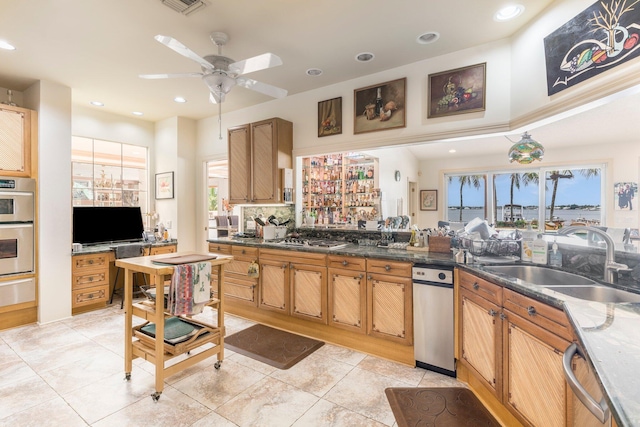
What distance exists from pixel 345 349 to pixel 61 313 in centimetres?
369

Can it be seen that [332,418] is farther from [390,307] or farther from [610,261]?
[610,261]

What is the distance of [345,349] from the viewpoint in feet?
10.2

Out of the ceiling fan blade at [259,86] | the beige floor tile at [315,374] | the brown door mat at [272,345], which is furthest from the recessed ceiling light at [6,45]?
the beige floor tile at [315,374]

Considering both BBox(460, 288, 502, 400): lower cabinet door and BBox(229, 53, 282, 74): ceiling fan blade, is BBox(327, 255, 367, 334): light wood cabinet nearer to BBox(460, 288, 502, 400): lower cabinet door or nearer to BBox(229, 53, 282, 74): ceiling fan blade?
BBox(460, 288, 502, 400): lower cabinet door

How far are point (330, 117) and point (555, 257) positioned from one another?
278 cm

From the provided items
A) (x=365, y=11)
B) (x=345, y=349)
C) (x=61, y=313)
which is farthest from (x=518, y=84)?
(x=61, y=313)

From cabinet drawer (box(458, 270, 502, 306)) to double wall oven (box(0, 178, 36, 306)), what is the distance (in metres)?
4.85

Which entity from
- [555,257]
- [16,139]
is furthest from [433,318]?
[16,139]

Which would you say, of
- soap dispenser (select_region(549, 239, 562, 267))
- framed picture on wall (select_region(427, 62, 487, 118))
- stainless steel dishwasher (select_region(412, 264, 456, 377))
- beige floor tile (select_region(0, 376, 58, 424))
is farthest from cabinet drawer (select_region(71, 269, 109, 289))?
soap dispenser (select_region(549, 239, 562, 267))

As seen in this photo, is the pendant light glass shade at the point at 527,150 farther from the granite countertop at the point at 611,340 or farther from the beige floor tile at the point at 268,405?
the beige floor tile at the point at 268,405

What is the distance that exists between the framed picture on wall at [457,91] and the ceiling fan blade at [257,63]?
5.70 feet

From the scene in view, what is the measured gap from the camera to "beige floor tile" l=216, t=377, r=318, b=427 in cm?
202

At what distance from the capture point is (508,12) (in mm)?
2422

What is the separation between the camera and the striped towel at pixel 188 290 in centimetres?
224
